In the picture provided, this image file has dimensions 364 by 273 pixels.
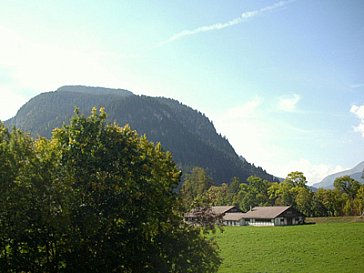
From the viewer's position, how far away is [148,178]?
19344 millimetres

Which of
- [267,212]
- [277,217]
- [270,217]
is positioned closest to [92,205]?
[270,217]

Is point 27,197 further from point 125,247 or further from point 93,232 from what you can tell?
point 125,247

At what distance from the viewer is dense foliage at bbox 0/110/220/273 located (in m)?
16.6

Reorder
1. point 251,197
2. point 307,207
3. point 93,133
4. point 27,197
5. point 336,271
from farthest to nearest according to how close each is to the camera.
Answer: point 251,197 → point 307,207 → point 336,271 → point 93,133 → point 27,197

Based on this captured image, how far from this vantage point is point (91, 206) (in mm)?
18250

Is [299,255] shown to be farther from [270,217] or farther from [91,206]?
[270,217]

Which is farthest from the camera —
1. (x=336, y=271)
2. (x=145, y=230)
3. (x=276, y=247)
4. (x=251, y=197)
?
(x=251, y=197)

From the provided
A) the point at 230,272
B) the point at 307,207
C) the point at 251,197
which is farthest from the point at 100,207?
the point at 251,197

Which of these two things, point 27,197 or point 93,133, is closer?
point 27,197

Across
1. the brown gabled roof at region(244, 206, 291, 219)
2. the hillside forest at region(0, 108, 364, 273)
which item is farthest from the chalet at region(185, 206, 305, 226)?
the hillside forest at region(0, 108, 364, 273)

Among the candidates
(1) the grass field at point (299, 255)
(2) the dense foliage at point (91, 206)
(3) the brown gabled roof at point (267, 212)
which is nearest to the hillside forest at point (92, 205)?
(2) the dense foliage at point (91, 206)

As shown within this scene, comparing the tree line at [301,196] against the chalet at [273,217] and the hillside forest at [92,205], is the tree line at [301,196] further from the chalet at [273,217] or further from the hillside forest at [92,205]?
the hillside forest at [92,205]

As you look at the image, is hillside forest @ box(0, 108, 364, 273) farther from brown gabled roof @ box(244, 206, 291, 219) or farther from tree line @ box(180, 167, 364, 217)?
brown gabled roof @ box(244, 206, 291, 219)

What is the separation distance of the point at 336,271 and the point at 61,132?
3017cm
